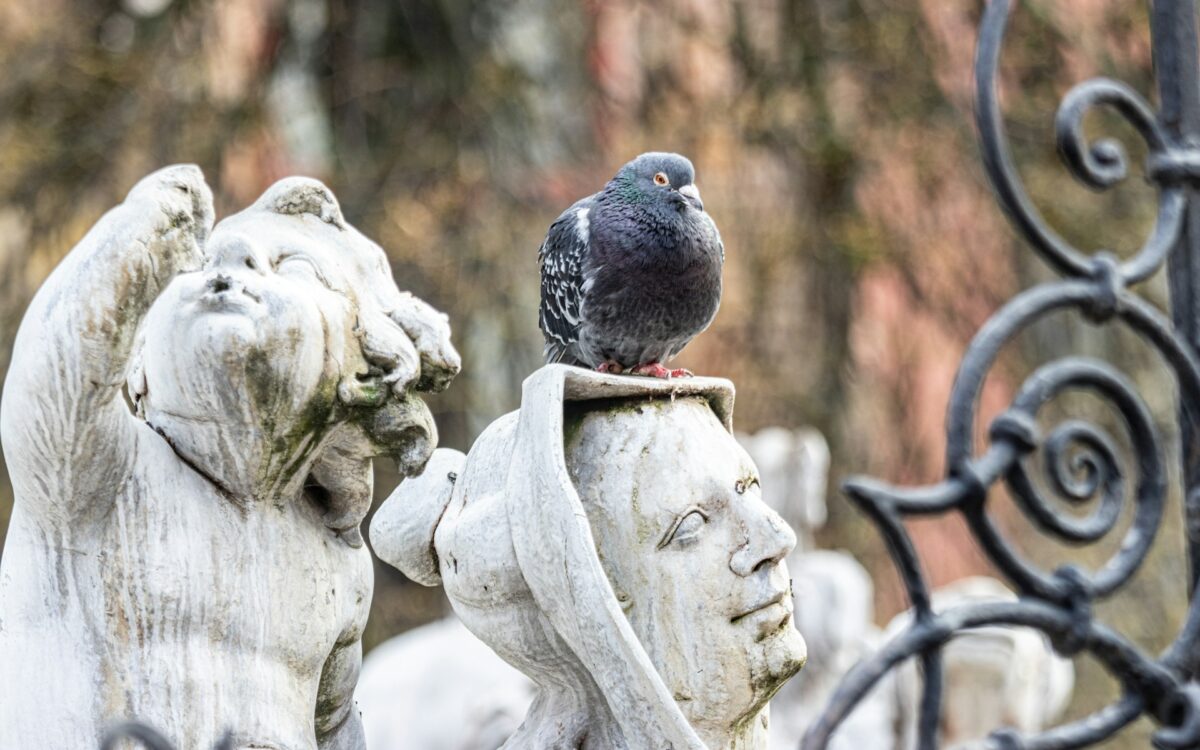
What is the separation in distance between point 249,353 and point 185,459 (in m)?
0.14

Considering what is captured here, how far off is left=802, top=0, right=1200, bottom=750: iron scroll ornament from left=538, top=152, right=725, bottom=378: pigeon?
354 mm

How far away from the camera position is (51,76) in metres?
5.86

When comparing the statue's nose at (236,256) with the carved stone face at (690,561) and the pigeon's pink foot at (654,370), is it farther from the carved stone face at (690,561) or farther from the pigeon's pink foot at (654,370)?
the pigeon's pink foot at (654,370)

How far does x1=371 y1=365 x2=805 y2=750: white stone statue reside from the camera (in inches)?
60.7

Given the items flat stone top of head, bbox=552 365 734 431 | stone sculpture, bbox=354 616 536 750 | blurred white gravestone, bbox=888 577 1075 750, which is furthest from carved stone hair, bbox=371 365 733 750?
blurred white gravestone, bbox=888 577 1075 750

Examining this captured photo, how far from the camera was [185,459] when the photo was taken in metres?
1.54

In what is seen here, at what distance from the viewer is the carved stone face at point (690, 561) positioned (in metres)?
1.56

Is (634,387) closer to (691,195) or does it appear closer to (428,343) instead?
(428,343)

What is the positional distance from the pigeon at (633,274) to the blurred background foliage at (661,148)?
3.63 m

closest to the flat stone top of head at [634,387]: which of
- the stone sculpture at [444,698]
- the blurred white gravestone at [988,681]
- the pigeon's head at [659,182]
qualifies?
the pigeon's head at [659,182]

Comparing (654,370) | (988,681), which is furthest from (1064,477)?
(988,681)

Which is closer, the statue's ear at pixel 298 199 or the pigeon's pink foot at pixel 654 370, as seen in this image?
the statue's ear at pixel 298 199

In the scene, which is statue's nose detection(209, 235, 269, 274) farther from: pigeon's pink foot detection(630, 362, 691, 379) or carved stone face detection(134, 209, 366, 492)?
pigeon's pink foot detection(630, 362, 691, 379)

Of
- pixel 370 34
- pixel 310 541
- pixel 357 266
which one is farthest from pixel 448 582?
pixel 370 34
